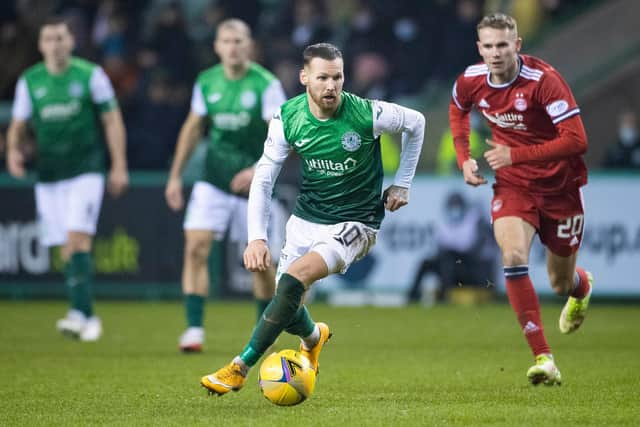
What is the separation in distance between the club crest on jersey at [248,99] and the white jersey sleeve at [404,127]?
3.12 metres

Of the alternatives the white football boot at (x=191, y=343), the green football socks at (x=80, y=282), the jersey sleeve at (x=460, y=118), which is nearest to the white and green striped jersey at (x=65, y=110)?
the green football socks at (x=80, y=282)

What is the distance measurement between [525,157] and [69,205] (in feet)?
17.5

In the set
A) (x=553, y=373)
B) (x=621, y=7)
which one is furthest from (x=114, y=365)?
(x=621, y=7)

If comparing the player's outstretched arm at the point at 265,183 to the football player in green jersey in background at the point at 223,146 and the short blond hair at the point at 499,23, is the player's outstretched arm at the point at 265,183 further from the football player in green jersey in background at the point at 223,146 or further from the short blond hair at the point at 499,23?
the football player in green jersey in background at the point at 223,146

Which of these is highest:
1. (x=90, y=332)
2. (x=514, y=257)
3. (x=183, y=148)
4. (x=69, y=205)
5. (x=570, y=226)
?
(x=183, y=148)

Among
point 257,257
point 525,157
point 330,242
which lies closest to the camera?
point 257,257

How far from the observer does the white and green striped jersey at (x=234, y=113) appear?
10891 mm

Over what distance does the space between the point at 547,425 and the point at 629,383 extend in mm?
2038

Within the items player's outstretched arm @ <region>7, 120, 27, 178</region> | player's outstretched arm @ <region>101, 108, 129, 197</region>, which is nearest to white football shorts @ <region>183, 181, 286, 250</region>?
player's outstretched arm @ <region>101, 108, 129, 197</region>

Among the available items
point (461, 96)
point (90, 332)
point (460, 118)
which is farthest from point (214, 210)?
point (461, 96)

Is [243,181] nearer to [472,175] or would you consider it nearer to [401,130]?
[472,175]

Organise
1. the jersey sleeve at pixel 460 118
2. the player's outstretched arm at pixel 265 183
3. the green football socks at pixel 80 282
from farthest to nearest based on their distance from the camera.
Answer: the green football socks at pixel 80 282 < the jersey sleeve at pixel 460 118 < the player's outstretched arm at pixel 265 183

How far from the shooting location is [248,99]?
10898 millimetres

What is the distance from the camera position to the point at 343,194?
782cm
